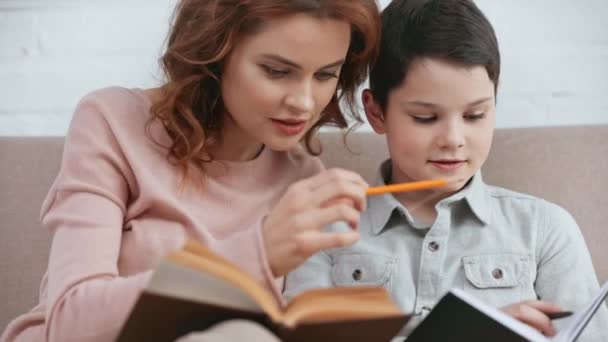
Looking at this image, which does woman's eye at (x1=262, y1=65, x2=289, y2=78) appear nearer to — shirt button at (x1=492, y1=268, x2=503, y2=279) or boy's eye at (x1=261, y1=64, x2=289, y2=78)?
boy's eye at (x1=261, y1=64, x2=289, y2=78)

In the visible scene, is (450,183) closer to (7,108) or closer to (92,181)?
(92,181)

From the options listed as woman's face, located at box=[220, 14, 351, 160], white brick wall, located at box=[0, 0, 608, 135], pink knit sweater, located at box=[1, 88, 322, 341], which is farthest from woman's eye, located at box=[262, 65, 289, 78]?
white brick wall, located at box=[0, 0, 608, 135]

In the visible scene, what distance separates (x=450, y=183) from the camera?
4.01ft

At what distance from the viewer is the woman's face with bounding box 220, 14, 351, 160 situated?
1.12 m

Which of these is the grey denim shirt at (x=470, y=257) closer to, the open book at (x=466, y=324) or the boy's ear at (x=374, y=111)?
the boy's ear at (x=374, y=111)

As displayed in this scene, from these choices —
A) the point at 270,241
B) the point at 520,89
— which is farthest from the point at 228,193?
the point at 520,89

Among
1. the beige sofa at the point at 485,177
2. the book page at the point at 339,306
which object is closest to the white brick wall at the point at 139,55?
the beige sofa at the point at 485,177

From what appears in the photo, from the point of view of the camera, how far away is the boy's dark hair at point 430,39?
1224mm

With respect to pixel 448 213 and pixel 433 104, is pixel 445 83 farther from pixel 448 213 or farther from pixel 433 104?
pixel 448 213

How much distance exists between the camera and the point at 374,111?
52.8 inches

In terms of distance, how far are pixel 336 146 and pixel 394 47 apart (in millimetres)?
274

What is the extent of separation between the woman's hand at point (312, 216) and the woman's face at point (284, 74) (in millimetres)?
216

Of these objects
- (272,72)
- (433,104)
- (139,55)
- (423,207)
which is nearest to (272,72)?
(272,72)

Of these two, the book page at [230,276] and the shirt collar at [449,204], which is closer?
the book page at [230,276]
